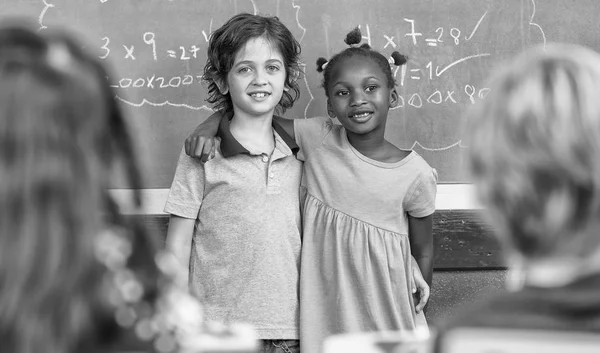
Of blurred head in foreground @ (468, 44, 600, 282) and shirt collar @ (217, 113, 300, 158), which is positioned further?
shirt collar @ (217, 113, 300, 158)

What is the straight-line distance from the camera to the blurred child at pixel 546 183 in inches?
49.1

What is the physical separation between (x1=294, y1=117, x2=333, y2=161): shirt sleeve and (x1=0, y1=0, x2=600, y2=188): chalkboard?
0.74ft

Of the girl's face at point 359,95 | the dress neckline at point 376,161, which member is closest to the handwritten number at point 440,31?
the girl's face at point 359,95

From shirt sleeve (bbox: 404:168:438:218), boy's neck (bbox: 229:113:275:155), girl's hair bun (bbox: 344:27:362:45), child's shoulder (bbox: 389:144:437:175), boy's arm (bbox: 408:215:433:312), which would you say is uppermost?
girl's hair bun (bbox: 344:27:362:45)

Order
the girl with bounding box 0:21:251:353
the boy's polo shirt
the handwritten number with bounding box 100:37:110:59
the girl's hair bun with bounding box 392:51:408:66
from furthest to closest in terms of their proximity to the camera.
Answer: the handwritten number with bounding box 100:37:110:59, the girl's hair bun with bounding box 392:51:408:66, the boy's polo shirt, the girl with bounding box 0:21:251:353

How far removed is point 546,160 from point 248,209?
1.61 meters

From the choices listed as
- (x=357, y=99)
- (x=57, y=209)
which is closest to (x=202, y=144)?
(x=357, y=99)

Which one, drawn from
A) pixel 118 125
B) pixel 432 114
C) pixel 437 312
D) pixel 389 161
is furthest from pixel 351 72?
pixel 118 125

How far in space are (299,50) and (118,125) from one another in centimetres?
191

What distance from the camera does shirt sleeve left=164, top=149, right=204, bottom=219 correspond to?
2826 mm

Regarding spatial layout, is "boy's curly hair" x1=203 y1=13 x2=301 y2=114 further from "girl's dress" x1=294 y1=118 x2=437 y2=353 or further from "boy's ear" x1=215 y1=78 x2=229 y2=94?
"girl's dress" x1=294 y1=118 x2=437 y2=353

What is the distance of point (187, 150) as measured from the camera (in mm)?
2809

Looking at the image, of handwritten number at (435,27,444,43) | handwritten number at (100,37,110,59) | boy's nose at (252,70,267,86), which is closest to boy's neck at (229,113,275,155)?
boy's nose at (252,70,267,86)

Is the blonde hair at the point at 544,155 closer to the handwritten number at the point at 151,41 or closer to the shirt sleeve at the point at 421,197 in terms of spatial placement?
the shirt sleeve at the point at 421,197
